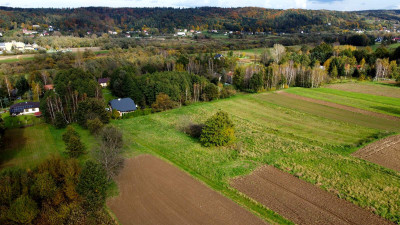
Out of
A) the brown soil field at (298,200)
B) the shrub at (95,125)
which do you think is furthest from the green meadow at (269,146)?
the shrub at (95,125)

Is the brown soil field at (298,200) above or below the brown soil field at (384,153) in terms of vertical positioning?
below

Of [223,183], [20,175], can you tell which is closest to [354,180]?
[223,183]

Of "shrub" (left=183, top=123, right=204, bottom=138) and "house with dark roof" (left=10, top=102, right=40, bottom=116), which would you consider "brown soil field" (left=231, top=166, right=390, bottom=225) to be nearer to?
"shrub" (left=183, top=123, right=204, bottom=138)

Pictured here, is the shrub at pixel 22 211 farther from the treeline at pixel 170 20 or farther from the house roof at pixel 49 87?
the treeline at pixel 170 20

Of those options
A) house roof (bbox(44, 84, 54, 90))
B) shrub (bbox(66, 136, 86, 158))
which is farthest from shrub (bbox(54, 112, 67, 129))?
house roof (bbox(44, 84, 54, 90))

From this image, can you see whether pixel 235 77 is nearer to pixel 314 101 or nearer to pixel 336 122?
pixel 314 101

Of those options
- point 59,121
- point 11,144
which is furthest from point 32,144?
point 59,121
